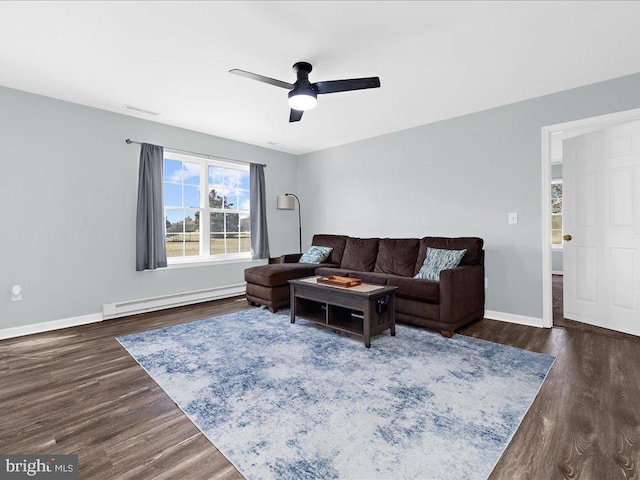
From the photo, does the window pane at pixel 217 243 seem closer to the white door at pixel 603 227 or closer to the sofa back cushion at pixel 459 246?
the sofa back cushion at pixel 459 246

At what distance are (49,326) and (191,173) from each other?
105 inches

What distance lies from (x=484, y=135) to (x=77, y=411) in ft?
15.5

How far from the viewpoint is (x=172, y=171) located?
471 centimetres

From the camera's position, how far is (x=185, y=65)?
9.31ft

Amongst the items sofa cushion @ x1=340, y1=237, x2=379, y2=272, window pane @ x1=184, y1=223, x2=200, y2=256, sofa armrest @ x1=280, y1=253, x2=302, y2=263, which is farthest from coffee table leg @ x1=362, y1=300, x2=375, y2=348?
window pane @ x1=184, y1=223, x2=200, y2=256

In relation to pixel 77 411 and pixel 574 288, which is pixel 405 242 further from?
pixel 77 411

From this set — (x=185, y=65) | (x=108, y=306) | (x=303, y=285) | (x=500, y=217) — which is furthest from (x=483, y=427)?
(x=108, y=306)

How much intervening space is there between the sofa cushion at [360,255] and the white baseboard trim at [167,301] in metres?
1.88

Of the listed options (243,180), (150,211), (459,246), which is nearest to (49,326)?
(150,211)

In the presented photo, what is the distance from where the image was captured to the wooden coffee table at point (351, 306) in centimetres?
291

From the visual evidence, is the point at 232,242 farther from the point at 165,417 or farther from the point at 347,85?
the point at 165,417

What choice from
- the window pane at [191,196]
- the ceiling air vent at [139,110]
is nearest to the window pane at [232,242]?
the window pane at [191,196]

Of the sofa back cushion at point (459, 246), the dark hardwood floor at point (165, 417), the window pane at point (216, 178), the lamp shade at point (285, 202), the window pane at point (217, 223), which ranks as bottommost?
the dark hardwood floor at point (165, 417)

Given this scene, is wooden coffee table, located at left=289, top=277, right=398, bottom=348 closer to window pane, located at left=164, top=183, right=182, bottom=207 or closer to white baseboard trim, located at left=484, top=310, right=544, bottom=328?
white baseboard trim, located at left=484, top=310, right=544, bottom=328
